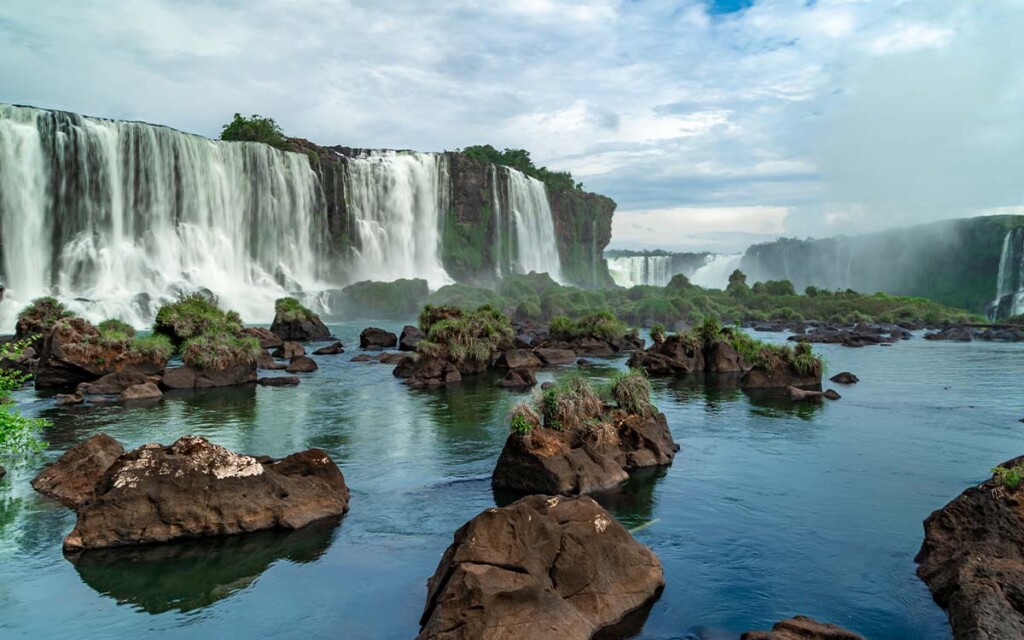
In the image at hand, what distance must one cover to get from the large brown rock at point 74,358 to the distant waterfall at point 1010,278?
100 m

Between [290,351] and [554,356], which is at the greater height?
[290,351]

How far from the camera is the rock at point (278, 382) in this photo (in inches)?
1081

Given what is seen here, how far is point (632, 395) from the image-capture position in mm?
16516

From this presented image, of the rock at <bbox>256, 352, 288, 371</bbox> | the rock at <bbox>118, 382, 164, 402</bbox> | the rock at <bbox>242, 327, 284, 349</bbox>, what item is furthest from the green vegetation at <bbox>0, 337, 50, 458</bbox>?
the rock at <bbox>242, 327, 284, 349</bbox>

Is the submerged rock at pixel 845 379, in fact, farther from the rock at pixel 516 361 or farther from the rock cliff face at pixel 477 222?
the rock cliff face at pixel 477 222

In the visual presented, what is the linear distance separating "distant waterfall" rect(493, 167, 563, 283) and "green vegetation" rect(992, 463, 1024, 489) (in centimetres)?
8924

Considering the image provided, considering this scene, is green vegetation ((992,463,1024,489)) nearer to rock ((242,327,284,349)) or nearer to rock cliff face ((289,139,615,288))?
rock ((242,327,284,349))

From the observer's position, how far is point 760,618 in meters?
8.74

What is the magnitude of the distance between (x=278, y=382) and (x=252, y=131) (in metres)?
62.8

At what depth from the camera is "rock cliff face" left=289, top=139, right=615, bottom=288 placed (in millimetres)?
79062

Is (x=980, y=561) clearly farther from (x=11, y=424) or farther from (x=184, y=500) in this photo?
(x=11, y=424)

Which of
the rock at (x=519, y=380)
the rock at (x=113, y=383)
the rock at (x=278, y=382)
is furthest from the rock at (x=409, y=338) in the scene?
the rock at (x=113, y=383)

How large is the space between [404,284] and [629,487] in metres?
58.9

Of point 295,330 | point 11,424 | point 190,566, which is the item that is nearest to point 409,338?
point 295,330
